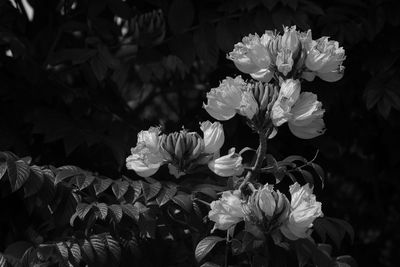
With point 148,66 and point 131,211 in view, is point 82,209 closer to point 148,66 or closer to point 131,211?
point 131,211

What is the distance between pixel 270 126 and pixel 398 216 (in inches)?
122

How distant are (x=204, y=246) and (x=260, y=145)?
304 mm

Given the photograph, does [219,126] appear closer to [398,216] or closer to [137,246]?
[137,246]

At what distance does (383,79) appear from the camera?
3.25 m

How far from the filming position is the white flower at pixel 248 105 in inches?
82.5

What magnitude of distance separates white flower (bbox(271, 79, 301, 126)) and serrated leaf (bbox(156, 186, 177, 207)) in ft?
1.34

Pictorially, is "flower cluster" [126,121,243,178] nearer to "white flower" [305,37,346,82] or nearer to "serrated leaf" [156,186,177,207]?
"serrated leaf" [156,186,177,207]

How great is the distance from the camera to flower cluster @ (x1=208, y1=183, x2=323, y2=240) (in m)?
2.01

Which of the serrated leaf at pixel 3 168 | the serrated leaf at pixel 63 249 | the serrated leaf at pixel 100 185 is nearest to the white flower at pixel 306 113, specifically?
the serrated leaf at pixel 100 185

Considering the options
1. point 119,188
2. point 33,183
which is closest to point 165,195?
point 119,188

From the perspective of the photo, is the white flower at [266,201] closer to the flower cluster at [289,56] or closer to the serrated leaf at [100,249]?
the flower cluster at [289,56]

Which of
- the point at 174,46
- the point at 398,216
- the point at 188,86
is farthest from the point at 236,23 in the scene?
the point at 398,216

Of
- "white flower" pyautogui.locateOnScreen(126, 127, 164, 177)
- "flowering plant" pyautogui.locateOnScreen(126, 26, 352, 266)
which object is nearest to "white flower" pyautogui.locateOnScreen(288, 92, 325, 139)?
"flowering plant" pyautogui.locateOnScreen(126, 26, 352, 266)

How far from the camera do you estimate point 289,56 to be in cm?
214
